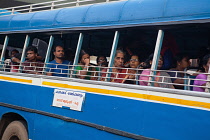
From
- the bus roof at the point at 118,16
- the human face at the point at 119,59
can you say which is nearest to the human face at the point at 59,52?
the bus roof at the point at 118,16

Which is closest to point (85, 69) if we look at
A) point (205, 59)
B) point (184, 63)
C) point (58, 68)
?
point (58, 68)

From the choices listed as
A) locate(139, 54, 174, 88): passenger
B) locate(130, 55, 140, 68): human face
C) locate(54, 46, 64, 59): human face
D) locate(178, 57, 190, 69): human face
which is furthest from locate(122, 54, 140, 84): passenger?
locate(54, 46, 64, 59): human face

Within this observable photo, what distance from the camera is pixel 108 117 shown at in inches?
229

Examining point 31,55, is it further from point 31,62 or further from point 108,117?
point 108,117

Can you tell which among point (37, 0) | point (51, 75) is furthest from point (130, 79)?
point (37, 0)

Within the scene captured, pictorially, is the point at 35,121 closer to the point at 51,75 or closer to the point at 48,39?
the point at 51,75

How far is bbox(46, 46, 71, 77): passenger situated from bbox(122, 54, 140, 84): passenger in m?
1.42

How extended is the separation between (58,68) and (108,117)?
4.96ft

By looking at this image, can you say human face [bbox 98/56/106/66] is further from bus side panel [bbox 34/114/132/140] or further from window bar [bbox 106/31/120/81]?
bus side panel [bbox 34/114/132/140]

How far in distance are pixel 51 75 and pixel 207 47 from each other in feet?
9.65

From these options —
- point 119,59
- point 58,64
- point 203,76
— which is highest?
point 119,59

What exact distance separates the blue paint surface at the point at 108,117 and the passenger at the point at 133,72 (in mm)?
299

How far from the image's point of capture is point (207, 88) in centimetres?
465

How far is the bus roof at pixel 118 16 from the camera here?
5129mm
